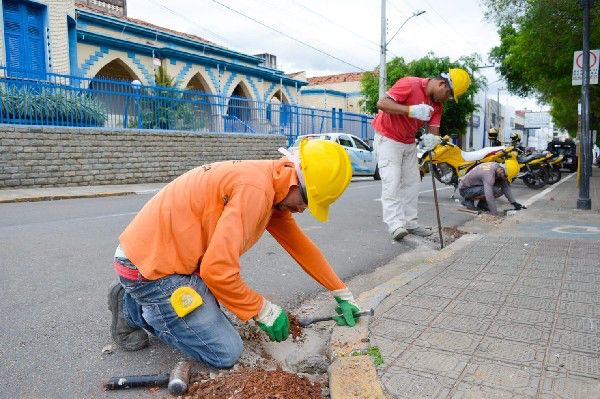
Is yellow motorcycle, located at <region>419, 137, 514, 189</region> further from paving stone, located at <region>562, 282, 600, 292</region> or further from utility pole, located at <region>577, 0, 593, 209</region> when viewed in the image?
paving stone, located at <region>562, 282, 600, 292</region>

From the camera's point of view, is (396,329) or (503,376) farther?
(396,329)

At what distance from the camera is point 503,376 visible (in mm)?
2363

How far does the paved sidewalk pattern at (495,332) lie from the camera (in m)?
2.30

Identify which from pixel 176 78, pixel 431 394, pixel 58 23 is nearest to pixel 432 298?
pixel 431 394

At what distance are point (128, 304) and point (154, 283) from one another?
0.34 metres

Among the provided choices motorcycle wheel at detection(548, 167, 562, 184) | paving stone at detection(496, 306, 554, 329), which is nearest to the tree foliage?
motorcycle wheel at detection(548, 167, 562, 184)

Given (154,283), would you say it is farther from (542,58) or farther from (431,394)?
(542,58)

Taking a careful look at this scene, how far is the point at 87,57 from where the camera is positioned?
53.6ft

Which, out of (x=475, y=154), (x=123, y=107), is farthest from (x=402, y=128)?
(x=123, y=107)

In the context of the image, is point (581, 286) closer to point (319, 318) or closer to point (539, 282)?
point (539, 282)

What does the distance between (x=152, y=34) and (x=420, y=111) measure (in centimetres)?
1574

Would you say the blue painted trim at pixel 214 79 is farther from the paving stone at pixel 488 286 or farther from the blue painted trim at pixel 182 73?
Answer: the paving stone at pixel 488 286

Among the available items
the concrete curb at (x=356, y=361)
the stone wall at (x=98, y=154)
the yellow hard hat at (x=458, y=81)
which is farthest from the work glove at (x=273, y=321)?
the stone wall at (x=98, y=154)

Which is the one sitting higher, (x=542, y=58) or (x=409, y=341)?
(x=542, y=58)
